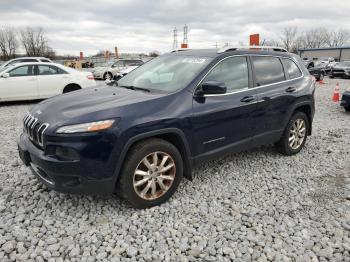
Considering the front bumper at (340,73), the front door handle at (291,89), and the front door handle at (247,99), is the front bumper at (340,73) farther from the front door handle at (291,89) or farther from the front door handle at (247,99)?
the front door handle at (247,99)

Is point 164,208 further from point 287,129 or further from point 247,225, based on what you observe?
point 287,129

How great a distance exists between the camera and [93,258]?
262cm

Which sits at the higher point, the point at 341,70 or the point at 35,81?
the point at 341,70

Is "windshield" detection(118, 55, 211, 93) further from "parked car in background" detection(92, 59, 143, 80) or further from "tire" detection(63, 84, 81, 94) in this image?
"parked car in background" detection(92, 59, 143, 80)

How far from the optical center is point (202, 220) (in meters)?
3.20

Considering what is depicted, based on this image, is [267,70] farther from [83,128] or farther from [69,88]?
[69,88]

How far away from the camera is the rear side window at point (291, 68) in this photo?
4870 mm

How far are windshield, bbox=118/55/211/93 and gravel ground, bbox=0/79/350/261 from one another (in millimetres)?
1327

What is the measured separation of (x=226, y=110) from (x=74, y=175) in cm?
194

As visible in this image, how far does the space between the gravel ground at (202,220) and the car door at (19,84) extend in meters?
5.78

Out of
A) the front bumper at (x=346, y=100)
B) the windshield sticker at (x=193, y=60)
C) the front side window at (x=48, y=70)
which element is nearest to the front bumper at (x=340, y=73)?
the front bumper at (x=346, y=100)

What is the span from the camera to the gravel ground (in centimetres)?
271

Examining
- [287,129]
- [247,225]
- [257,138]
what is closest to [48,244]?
[247,225]

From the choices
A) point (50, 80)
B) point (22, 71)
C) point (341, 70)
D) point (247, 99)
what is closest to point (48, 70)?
point (50, 80)
